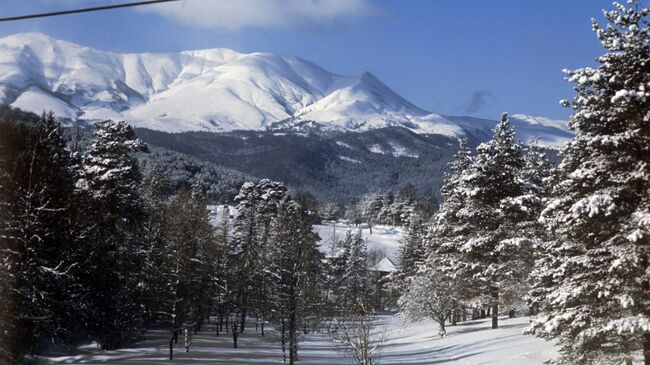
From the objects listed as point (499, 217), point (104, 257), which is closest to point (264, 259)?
point (499, 217)

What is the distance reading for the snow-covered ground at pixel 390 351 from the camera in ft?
105

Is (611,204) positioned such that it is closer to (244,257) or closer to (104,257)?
(104,257)

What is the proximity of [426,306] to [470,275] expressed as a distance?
12.1 metres

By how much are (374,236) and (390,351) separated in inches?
4689

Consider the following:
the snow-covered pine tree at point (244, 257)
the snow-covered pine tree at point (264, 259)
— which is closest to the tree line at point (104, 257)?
the snow-covered pine tree at point (244, 257)

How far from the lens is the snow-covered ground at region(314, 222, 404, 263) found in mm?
146500

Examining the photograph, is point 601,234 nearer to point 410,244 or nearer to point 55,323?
point 55,323

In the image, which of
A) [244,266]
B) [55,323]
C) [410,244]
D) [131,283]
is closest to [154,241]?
[131,283]

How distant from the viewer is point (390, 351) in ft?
148

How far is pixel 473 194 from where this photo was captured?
36.8m

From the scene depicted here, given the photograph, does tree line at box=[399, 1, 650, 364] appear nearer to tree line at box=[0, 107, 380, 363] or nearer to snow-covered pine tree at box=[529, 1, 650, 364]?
snow-covered pine tree at box=[529, 1, 650, 364]

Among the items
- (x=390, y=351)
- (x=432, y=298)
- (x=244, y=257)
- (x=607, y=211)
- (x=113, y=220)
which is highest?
(x=113, y=220)

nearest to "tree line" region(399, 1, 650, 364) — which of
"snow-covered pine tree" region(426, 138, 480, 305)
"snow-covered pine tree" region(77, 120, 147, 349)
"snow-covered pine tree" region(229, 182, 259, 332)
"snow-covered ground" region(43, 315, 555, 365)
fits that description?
"snow-covered ground" region(43, 315, 555, 365)

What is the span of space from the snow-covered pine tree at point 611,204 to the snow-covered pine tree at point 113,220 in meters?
21.8
